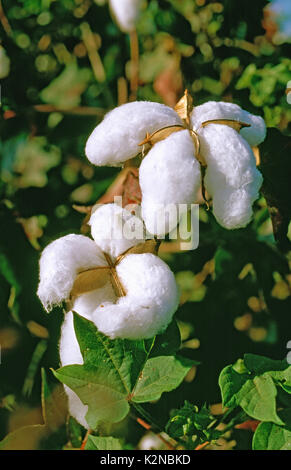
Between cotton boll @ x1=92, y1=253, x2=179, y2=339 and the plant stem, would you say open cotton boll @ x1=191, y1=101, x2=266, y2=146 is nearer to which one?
cotton boll @ x1=92, y1=253, x2=179, y2=339

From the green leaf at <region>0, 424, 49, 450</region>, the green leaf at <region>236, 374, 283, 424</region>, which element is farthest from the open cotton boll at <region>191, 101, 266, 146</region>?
the green leaf at <region>0, 424, 49, 450</region>

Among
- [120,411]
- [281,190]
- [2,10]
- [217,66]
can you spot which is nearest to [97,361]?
[120,411]

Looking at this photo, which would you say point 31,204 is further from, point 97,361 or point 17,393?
point 97,361

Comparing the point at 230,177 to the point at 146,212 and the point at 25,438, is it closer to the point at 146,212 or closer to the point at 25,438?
the point at 146,212

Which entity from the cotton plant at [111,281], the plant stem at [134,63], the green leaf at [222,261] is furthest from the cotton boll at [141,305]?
the plant stem at [134,63]

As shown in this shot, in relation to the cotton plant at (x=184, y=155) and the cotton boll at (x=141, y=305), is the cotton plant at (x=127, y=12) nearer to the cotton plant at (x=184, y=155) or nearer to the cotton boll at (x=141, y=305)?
the cotton plant at (x=184, y=155)

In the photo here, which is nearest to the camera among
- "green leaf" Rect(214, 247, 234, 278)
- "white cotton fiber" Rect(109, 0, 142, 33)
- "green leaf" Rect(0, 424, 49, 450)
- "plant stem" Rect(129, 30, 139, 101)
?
"green leaf" Rect(0, 424, 49, 450)
